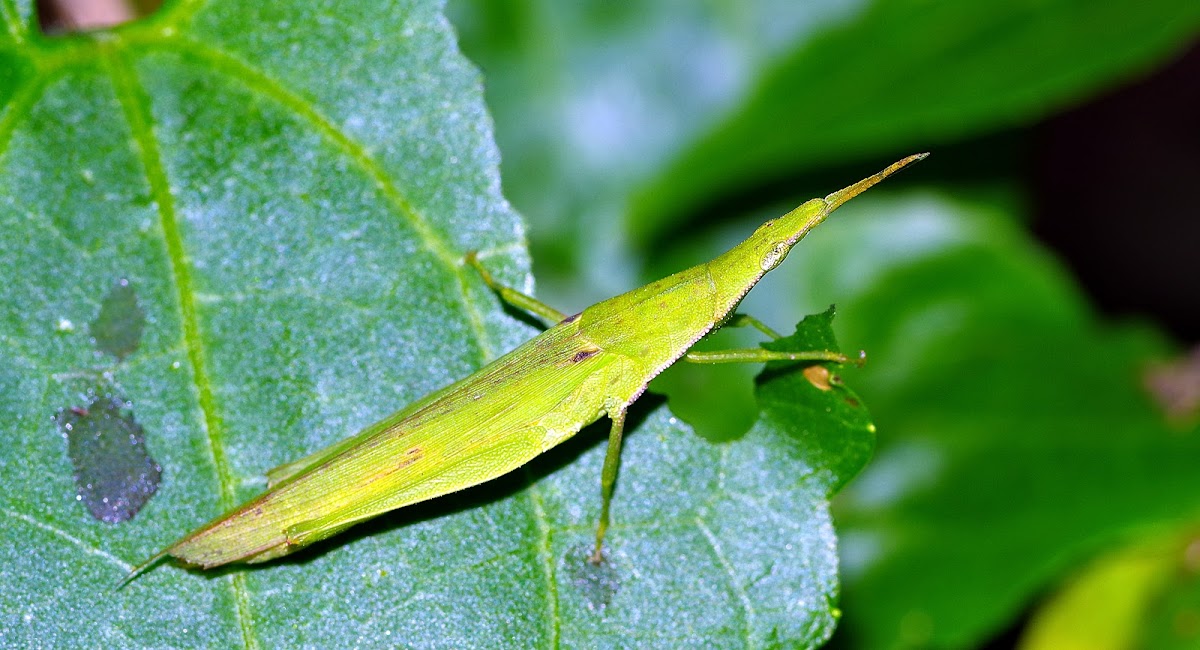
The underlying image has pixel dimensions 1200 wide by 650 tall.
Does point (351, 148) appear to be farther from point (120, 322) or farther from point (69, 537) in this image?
point (69, 537)

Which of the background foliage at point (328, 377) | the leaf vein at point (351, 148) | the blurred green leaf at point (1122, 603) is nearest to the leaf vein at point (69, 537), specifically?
the background foliage at point (328, 377)

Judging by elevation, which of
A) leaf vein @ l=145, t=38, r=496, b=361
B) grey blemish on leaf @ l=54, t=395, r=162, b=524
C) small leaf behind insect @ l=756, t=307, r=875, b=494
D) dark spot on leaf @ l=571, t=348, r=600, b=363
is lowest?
small leaf behind insect @ l=756, t=307, r=875, b=494

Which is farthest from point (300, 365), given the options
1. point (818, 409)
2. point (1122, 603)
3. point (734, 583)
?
point (1122, 603)

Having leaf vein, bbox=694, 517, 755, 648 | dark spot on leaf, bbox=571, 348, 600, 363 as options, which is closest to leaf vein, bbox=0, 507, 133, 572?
dark spot on leaf, bbox=571, 348, 600, 363

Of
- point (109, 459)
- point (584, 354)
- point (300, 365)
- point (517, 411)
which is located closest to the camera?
point (109, 459)

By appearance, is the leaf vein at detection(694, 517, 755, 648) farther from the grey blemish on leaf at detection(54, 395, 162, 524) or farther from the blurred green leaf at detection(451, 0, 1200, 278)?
the blurred green leaf at detection(451, 0, 1200, 278)

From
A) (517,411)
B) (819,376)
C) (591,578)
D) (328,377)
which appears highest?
(328,377)
